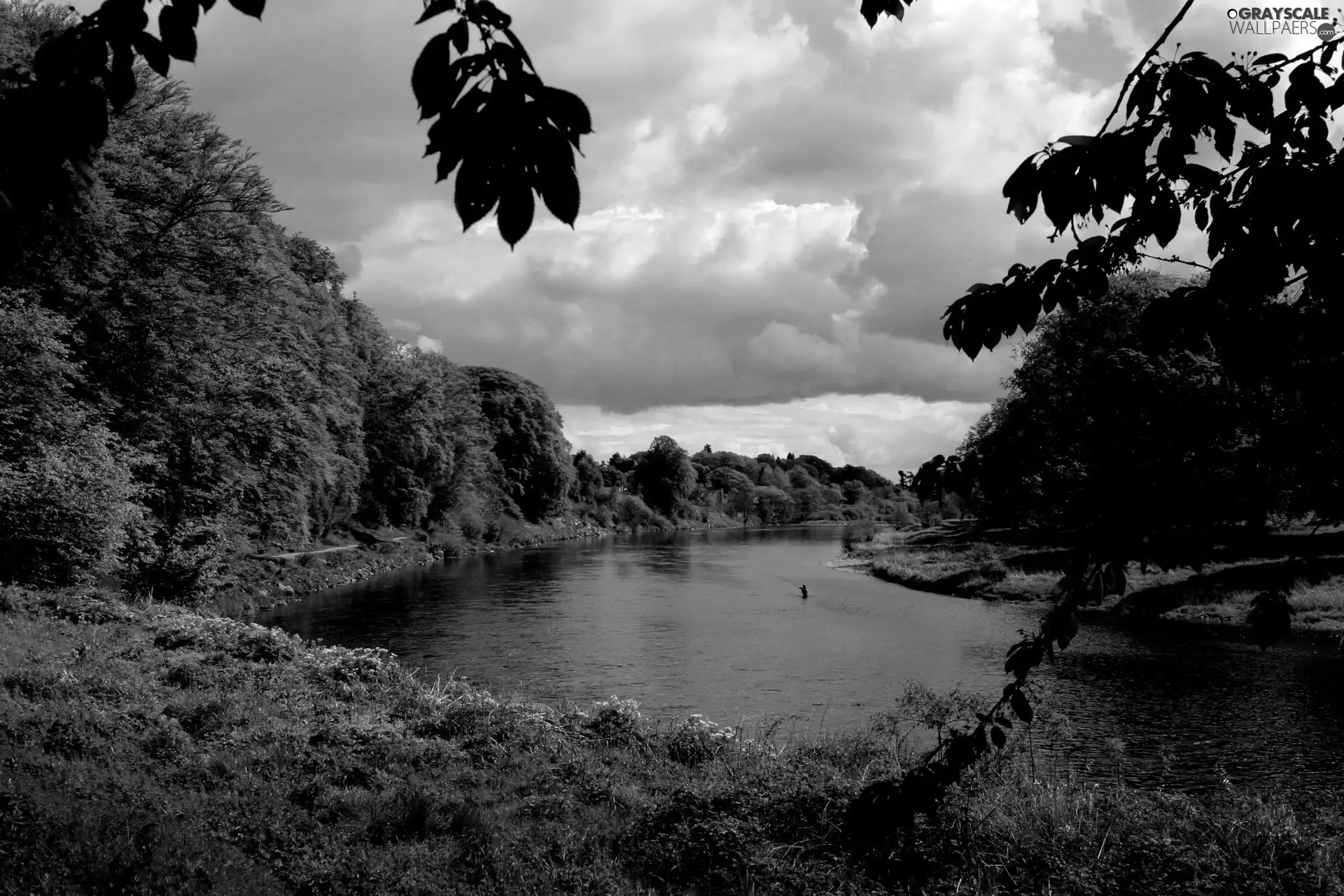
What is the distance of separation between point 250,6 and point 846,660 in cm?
2287

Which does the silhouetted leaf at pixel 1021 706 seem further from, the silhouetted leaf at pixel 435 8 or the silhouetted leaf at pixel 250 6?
the silhouetted leaf at pixel 250 6

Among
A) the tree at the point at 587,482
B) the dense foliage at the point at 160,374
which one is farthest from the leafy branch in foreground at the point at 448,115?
the tree at the point at 587,482

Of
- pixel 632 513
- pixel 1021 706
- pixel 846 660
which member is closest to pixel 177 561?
pixel 846 660

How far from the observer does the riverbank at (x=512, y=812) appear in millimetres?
6746

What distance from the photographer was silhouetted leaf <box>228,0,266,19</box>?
208 centimetres

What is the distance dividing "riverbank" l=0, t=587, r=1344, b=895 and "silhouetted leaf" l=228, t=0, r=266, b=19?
5.87 metres

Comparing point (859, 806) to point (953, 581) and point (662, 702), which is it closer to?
point (662, 702)

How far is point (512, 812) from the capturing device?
337 inches

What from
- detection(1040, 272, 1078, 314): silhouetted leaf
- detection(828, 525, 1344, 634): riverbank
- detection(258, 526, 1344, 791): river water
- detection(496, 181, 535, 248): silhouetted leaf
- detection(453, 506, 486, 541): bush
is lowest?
detection(258, 526, 1344, 791): river water

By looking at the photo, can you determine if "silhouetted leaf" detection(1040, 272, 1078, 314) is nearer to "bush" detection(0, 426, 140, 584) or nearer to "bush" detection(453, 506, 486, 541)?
"bush" detection(0, 426, 140, 584)

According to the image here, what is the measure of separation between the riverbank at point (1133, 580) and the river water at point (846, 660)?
1582 mm

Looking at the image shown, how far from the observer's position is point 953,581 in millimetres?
40781

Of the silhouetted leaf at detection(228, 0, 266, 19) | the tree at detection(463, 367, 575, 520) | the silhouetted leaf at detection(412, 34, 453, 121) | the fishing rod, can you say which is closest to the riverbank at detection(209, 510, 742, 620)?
the tree at detection(463, 367, 575, 520)

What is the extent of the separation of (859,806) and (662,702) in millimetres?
14263
